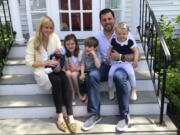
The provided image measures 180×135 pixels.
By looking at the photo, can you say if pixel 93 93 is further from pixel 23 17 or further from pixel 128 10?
pixel 23 17

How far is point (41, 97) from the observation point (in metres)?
3.37

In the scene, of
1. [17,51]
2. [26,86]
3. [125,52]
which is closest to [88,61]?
[125,52]

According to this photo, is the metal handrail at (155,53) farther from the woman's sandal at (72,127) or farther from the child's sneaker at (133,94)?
the woman's sandal at (72,127)

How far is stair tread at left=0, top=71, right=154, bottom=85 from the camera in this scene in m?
3.46

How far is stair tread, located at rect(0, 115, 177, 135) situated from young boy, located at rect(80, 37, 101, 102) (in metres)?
0.42

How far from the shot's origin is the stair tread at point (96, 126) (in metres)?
2.90

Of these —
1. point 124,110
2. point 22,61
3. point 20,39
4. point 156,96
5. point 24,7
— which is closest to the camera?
point 124,110

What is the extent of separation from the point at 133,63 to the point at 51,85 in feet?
3.32

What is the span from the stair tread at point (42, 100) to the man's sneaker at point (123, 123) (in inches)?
10.1

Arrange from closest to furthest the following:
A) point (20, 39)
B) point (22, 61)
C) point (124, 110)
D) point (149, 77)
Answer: point (124, 110)
point (149, 77)
point (22, 61)
point (20, 39)

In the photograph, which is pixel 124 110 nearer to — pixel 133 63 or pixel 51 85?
pixel 133 63

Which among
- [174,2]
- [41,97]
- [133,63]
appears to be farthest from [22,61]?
[174,2]

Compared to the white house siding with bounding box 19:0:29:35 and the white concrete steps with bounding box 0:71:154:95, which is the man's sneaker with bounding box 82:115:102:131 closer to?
the white concrete steps with bounding box 0:71:154:95

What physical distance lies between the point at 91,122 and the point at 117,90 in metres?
0.47
